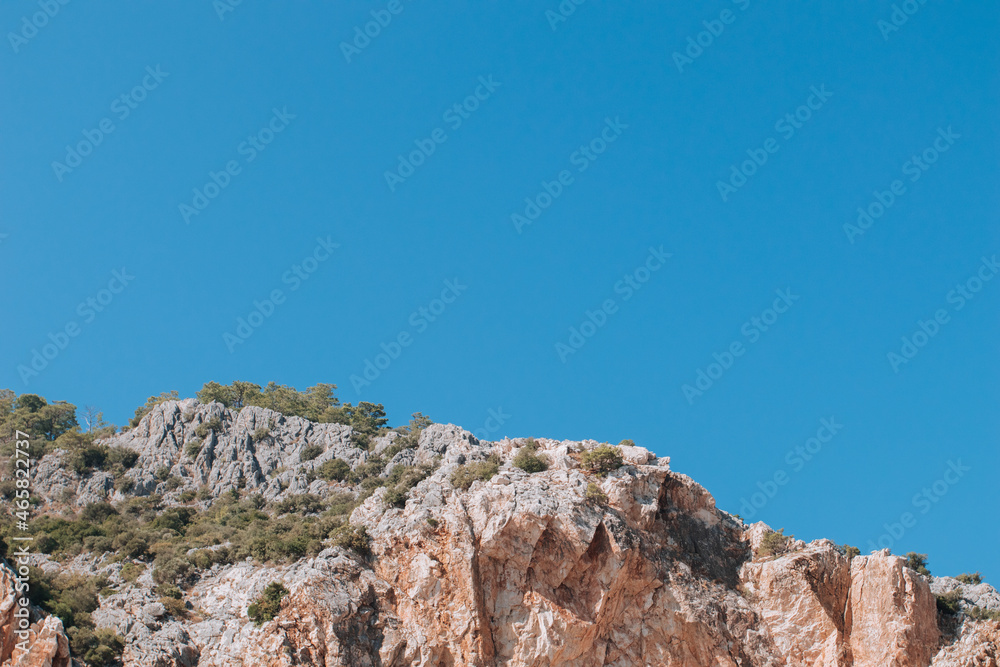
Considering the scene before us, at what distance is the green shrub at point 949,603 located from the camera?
1769 inches

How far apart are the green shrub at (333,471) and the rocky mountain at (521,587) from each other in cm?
1010

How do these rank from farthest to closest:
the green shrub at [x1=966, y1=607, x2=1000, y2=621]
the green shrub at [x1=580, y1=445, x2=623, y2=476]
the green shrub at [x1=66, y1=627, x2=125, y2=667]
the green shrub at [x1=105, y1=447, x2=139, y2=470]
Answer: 1. the green shrub at [x1=105, y1=447, x2=139, y2=470]
2. the green shrub at [x1=580, y1=445, x2=623, y2=476]
3. the green shrub at [x1=966, y1=607, x2=1000, y2=621]
4. the green shrub at [x1=66, y1=627, x2=125, y2=667]

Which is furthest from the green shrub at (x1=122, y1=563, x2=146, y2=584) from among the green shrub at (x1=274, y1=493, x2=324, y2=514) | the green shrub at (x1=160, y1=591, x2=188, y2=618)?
the green shrub at (x1=274, y1=493, x2=324, y2=514)

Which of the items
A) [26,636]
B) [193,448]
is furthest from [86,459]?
[26,636]

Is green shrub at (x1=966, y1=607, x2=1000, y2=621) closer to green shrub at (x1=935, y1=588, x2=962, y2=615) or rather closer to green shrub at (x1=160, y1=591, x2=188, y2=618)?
green shrub at (x1=935, y1=588, x2=962, y2=615)

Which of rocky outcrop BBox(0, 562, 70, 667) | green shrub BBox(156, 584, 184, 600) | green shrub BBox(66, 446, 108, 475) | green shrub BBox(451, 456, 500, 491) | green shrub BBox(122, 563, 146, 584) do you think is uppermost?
green shrub BBox(66, 446, 108, 475)

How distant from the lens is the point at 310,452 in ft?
213

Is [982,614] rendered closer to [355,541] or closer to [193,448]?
[355,541]

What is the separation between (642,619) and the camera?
144 feet

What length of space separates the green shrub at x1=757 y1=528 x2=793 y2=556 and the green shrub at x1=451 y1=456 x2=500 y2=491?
14242 mm

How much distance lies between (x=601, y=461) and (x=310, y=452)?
994 inches

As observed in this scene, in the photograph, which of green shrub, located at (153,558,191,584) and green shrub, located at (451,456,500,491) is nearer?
green shrub, located at (153,558,191,584)

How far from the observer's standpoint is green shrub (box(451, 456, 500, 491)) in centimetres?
4722

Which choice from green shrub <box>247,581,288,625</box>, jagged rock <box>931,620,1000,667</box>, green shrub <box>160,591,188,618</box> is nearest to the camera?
green shrub <box>247,581,288,625</box>
